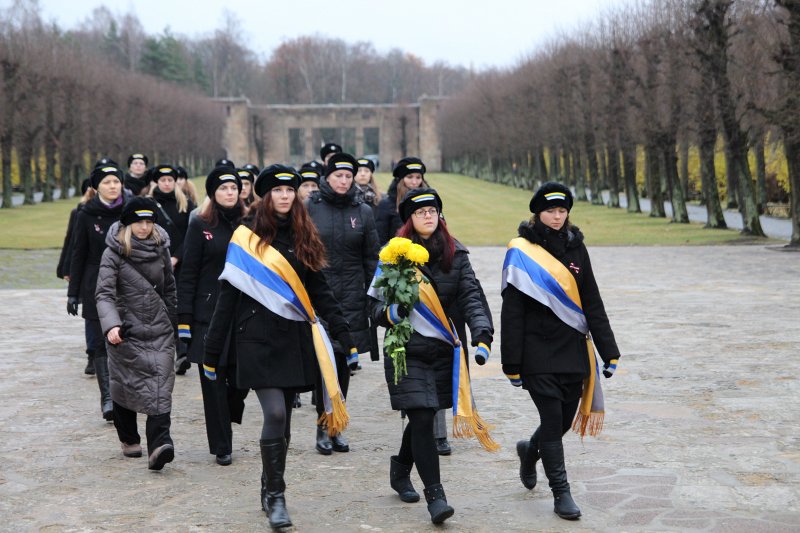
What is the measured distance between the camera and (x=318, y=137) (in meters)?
124

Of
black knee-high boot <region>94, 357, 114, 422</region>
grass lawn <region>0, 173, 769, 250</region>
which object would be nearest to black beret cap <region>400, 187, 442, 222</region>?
black knee-high boot <region>94, 357, 114, 422</region>

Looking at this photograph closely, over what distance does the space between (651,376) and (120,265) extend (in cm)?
532

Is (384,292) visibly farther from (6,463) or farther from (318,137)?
(318,137)

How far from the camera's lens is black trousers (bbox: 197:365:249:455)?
7605 mm

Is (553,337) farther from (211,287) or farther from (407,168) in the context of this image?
(407,168)

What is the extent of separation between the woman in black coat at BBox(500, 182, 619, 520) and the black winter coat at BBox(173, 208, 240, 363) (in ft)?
7.51

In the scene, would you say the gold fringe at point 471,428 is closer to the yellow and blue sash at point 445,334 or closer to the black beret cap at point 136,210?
the yellow and blue sash at point 445,334

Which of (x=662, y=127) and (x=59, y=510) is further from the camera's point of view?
(x=662, y=127)

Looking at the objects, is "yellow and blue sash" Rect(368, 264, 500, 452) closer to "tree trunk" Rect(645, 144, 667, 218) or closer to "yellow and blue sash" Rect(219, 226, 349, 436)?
"yellow and blue sash" Rect(219, 226, 349, 436)

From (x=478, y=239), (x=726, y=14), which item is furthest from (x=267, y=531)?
(x=726, y=14)

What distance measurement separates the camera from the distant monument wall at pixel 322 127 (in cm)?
11869

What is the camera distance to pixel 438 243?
6672mm

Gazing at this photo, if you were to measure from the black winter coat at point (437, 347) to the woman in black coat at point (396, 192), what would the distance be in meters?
2.79

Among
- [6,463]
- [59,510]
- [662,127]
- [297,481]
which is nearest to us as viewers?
[59,510]
